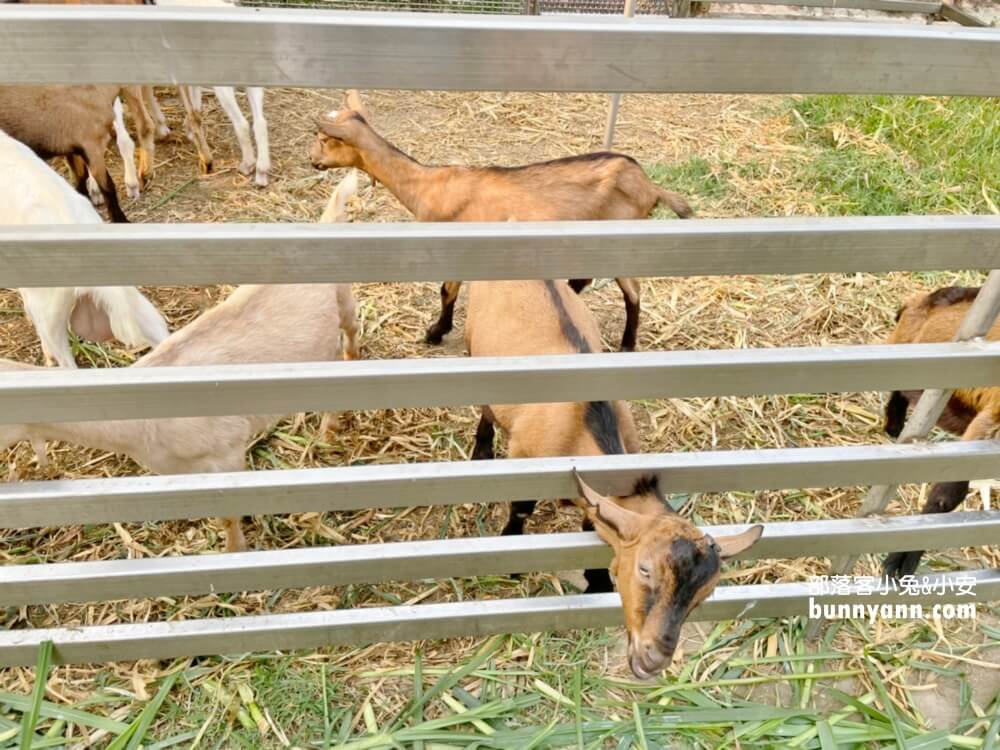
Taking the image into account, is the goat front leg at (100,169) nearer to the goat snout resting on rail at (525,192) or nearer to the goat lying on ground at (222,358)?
the goat snout resting on rail at (525,192)

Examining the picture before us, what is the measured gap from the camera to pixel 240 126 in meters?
5.39

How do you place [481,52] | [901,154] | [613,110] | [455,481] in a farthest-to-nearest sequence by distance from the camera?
[901,154] → [613,110] → [455,481] → [481,52]

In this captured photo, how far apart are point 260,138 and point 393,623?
3.94 metres

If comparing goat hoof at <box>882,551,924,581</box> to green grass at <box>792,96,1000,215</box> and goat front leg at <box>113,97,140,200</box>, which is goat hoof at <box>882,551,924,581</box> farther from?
goat front leg at <box>113,97,140,200</box>

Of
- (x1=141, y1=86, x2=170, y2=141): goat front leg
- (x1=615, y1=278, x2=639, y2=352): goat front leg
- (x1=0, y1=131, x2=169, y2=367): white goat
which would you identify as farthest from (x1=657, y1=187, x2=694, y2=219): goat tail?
(x1=141, y1=86, x2=170, y2=141): goat front leg

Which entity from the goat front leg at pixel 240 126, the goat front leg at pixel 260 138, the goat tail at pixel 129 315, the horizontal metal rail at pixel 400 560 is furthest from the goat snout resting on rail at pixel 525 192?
the horizontal metal rail at pixel 400 560

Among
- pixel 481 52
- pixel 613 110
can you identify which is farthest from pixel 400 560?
pixel 613 110

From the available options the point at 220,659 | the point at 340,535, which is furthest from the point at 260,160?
the point at 220,659

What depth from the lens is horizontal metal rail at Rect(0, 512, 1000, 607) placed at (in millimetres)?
2160

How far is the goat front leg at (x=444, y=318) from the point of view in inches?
166

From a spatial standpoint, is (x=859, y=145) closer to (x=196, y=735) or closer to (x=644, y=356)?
(x=644, y=356)

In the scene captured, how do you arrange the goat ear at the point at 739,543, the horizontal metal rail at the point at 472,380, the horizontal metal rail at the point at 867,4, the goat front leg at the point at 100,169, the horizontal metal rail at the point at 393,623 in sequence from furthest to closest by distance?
the horizontal metal rail at the point at 867,4 → the goat front leg at the point at 100,169 → the horizontal metal rail at the point at 393,623 → the goat ear at the point at 739,543 → the horizontal metal rail at the point at 472,380

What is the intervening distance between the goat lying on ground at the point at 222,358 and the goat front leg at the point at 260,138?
209 centimetres

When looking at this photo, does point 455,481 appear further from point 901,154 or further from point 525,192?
point 901,154
